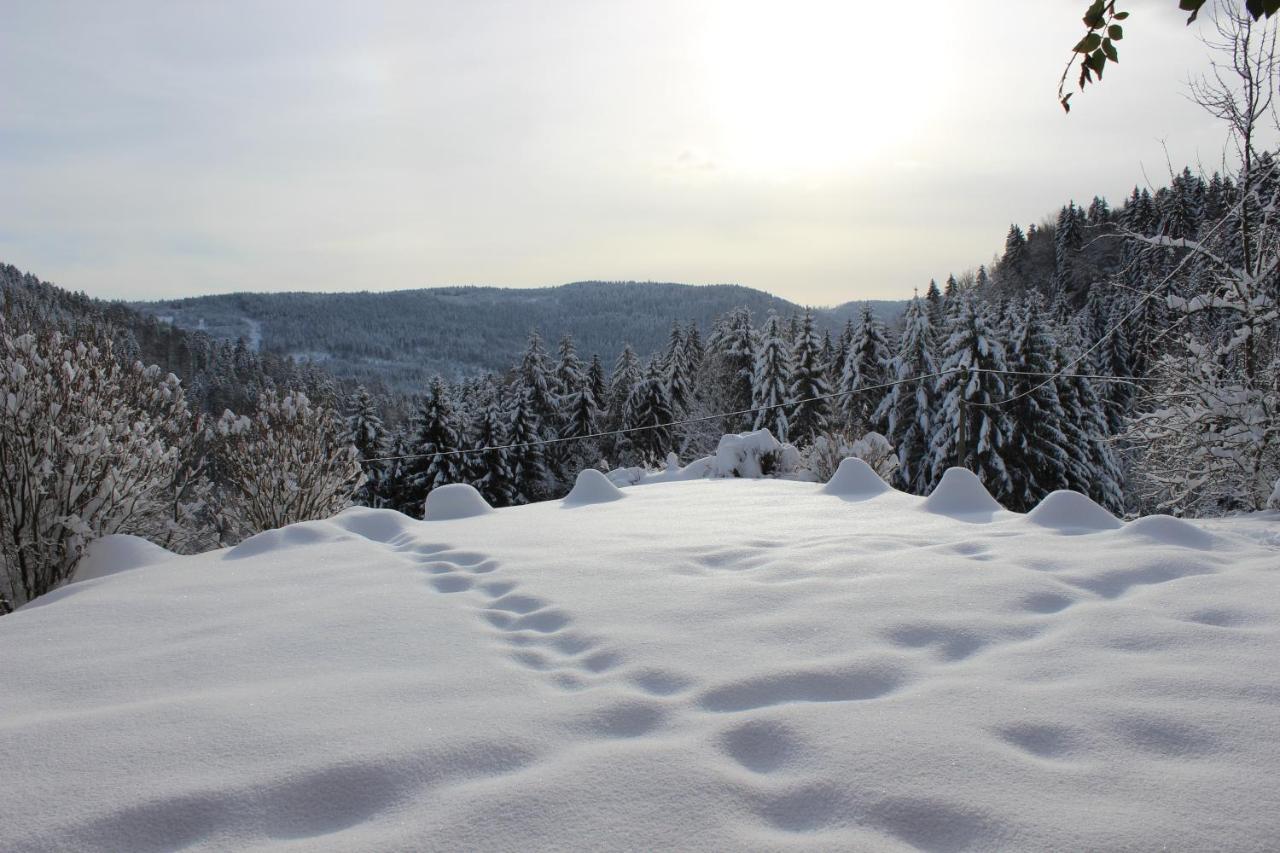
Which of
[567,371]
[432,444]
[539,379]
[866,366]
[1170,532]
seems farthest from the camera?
[567,371]

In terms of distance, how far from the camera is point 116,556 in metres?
4.36

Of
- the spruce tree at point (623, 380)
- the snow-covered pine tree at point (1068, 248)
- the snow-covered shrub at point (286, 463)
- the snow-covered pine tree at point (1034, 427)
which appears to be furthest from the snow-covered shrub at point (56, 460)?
the snow-covered pine tree at point (1068, 248)

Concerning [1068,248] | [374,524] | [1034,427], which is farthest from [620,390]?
[1068,248]

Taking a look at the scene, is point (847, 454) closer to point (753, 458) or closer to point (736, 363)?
point (753, 458)

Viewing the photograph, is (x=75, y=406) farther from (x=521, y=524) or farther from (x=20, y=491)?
(x=521, y=524)

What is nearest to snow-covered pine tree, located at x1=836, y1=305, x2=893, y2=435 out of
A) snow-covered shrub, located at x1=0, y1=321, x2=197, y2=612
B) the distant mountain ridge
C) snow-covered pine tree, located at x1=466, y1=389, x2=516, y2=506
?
snow-covered pine tree, located at x1=466, y1=389, x2=516, y2=506

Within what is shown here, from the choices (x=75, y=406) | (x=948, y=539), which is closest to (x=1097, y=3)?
(x=948, y=539)

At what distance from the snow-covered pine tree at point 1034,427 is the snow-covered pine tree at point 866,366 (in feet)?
18.3

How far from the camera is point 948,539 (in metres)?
3.77

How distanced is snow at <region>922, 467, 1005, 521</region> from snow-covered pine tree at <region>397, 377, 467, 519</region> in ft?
79.8

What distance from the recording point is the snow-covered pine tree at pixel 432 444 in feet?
91.0

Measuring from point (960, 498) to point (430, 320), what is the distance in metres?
159

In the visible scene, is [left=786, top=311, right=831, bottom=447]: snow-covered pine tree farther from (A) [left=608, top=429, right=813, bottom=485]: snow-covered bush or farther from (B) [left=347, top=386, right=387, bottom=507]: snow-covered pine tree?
(A) [left=608, top=429, right=813, bottom=485]: snow-covered bush

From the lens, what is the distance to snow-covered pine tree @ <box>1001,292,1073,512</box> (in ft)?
76.1
